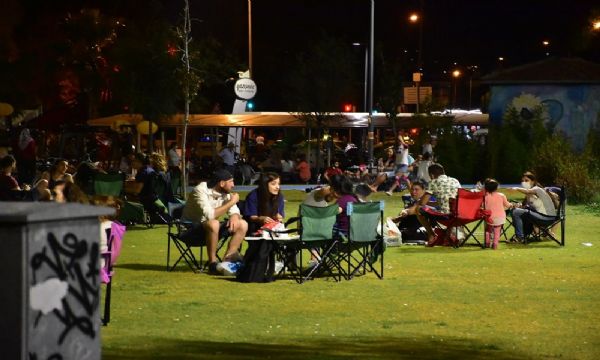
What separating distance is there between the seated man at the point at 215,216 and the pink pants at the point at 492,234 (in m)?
4.64

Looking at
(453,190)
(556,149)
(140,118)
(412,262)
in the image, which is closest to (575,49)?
(556,149)

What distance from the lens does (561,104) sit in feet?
140

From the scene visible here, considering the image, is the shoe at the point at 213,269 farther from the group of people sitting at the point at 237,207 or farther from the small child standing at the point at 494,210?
the small child standing at the point at 494,210

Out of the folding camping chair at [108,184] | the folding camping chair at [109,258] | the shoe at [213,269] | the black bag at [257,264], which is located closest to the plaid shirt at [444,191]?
the shoe at [213,269]

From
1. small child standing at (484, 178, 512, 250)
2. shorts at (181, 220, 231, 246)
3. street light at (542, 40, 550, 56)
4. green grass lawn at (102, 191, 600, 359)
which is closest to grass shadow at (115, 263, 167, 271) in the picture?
green grass lawn at (102, 191, 600, 359)

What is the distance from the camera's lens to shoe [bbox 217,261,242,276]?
15430 mm

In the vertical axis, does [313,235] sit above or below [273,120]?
below

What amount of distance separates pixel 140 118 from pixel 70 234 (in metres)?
46.3

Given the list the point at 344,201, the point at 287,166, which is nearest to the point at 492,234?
the point at 344,201

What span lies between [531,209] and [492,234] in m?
0.92

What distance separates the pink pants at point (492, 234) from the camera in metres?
19.2

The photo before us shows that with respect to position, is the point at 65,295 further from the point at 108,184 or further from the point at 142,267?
the point at 108,184

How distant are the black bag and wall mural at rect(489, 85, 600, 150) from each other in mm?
28378

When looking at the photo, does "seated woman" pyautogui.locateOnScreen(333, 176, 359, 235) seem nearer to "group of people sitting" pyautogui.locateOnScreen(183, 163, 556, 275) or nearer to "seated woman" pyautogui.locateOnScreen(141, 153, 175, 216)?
"group of people sitting" pyautogui.locateOnScreen(183, 163, 556, 275)
